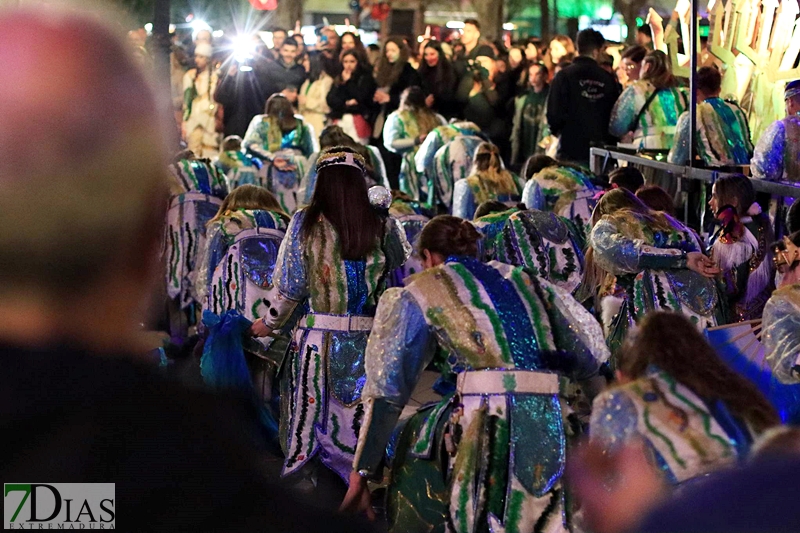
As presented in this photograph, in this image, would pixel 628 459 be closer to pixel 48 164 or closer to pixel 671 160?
pixel 48 164

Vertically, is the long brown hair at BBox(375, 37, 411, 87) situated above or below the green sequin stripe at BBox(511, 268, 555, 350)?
above

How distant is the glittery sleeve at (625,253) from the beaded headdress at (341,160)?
1.31 meters

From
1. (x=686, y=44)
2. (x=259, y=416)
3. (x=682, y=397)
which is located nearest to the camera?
(x=682, y=397)

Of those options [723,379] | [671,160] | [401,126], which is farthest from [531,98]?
[723,379]

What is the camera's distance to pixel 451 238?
4.84m

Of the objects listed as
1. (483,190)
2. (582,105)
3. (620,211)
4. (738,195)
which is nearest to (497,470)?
(620,211)

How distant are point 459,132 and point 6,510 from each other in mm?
13577

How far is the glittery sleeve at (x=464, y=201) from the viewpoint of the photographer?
36.3 ft

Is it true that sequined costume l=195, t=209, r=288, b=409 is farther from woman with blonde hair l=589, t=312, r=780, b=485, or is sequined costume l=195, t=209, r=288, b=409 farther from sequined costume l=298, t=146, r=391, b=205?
woman with blonde hair l=589, t=312, r=780, b=485

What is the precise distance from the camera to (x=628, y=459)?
8.68 ft

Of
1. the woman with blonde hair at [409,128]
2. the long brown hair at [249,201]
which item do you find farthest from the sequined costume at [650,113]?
the long brown hair at [249,201]

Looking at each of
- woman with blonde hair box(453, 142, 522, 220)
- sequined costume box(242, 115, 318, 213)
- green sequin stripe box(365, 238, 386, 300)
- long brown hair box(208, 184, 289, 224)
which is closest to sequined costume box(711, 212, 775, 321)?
green sequin stripe box(365, 238, 386, 300)

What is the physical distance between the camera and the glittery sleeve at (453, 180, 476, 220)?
11055mm

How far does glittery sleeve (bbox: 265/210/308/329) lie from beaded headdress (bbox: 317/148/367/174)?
0.26m
